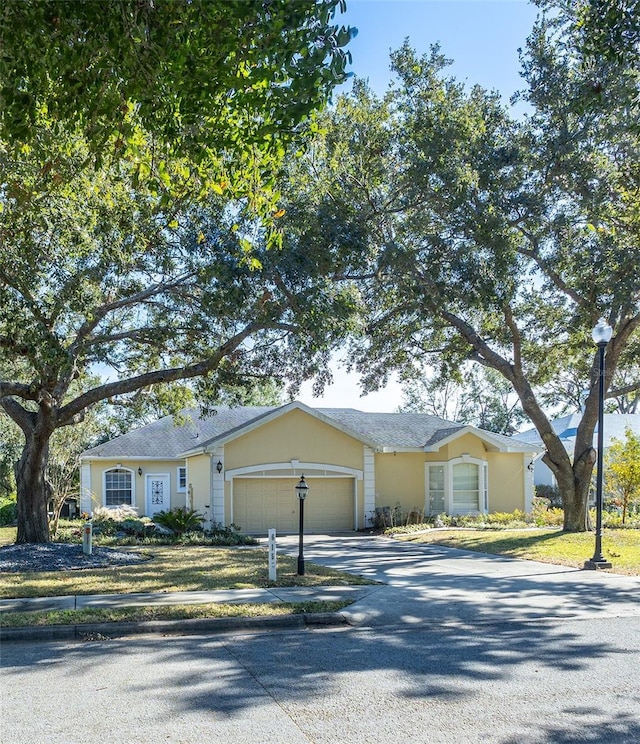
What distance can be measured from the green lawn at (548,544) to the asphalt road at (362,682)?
5803 millimetres

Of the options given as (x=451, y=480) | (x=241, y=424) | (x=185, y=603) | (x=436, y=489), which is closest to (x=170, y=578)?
(x=185, y=603)

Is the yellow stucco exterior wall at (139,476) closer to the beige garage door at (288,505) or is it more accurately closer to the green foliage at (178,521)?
the beige garage door at (288,505)

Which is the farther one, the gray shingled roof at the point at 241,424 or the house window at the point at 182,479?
the house window at the point at 182,479

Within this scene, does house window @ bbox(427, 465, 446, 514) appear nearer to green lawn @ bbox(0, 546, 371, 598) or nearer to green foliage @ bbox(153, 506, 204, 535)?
green foliage @ bbox(153, 506, 204, 535)

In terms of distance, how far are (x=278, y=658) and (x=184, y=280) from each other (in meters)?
10.5

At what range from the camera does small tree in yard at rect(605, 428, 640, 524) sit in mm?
25781

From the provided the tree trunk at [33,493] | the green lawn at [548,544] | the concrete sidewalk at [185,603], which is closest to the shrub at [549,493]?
the green lawn at [548,544]

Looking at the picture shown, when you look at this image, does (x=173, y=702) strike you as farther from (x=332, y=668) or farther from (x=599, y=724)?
(x=599, y=724)

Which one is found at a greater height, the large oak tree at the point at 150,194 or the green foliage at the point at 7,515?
the large oak tree at the point at 150,194

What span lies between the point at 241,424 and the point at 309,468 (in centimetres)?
456

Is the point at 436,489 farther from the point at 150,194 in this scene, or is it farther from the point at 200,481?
the point at 150,194

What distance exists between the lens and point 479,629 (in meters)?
9.32

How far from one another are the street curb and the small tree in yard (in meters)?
19.0

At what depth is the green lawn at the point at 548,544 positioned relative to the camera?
16297 millimetres
